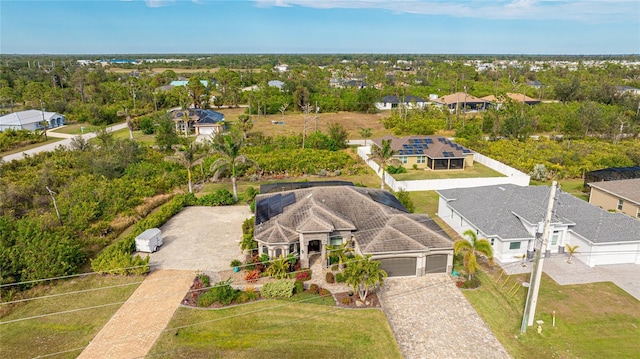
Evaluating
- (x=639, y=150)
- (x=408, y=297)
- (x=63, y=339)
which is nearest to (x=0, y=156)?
(x=63, y=339)

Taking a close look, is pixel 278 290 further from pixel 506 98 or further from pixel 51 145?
pixel 506 98

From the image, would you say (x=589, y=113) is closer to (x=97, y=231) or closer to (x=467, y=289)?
(x=467, y=289)

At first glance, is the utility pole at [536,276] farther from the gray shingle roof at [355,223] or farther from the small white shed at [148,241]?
the small white shed at [148,241]

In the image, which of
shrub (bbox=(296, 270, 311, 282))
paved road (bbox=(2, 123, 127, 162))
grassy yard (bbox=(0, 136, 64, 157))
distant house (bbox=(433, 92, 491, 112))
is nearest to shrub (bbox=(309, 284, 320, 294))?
shrub (bbox=(296, 270, 311, 282))

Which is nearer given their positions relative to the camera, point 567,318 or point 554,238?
point 567,318

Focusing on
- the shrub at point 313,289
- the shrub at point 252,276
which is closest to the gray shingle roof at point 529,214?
the shrub at point 313,289

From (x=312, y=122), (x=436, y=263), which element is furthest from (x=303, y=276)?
(x=312, y=122)
